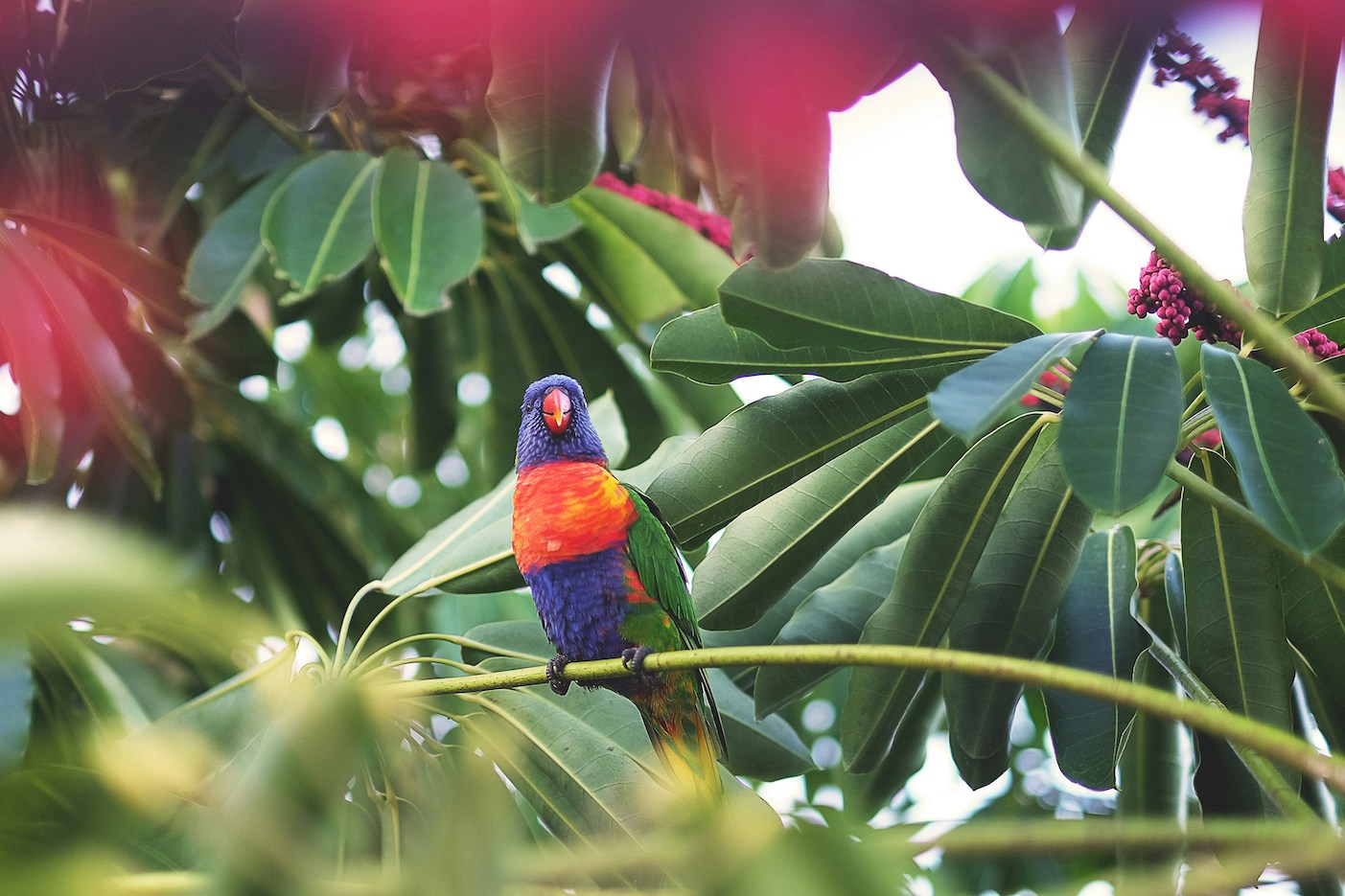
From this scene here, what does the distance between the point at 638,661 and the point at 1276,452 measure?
2.25ft

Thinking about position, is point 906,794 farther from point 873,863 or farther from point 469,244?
point 873,863

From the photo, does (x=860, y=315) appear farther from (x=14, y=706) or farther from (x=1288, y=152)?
(x=14, y=706)

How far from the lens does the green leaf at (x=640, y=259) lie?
2398mm

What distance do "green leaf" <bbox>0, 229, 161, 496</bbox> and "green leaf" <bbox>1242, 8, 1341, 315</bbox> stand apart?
194cm

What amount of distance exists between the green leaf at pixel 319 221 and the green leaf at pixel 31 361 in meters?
0.43

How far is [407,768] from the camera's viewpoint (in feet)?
4.72

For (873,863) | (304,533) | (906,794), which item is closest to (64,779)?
(873,863)

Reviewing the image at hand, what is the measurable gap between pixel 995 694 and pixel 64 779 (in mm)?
1435

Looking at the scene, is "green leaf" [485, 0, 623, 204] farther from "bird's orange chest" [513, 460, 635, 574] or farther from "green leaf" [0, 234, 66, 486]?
"green leaf" [0, 234, 66, 486]

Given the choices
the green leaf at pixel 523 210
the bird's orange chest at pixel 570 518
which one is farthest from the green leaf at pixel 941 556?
the green leaf at pixel 523 210

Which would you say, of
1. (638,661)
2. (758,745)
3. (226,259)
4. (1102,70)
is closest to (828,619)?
(758,745)

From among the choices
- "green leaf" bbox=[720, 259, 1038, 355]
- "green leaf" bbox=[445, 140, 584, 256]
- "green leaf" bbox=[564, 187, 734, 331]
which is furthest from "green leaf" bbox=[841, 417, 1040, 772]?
"green leaf" bbox=[445, 140, 584, 256]

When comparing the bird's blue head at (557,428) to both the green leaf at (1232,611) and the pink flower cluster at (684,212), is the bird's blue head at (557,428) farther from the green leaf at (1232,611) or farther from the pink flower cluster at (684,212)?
the green leaf at (1232,611)

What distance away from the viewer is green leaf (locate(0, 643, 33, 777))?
1.31 m
